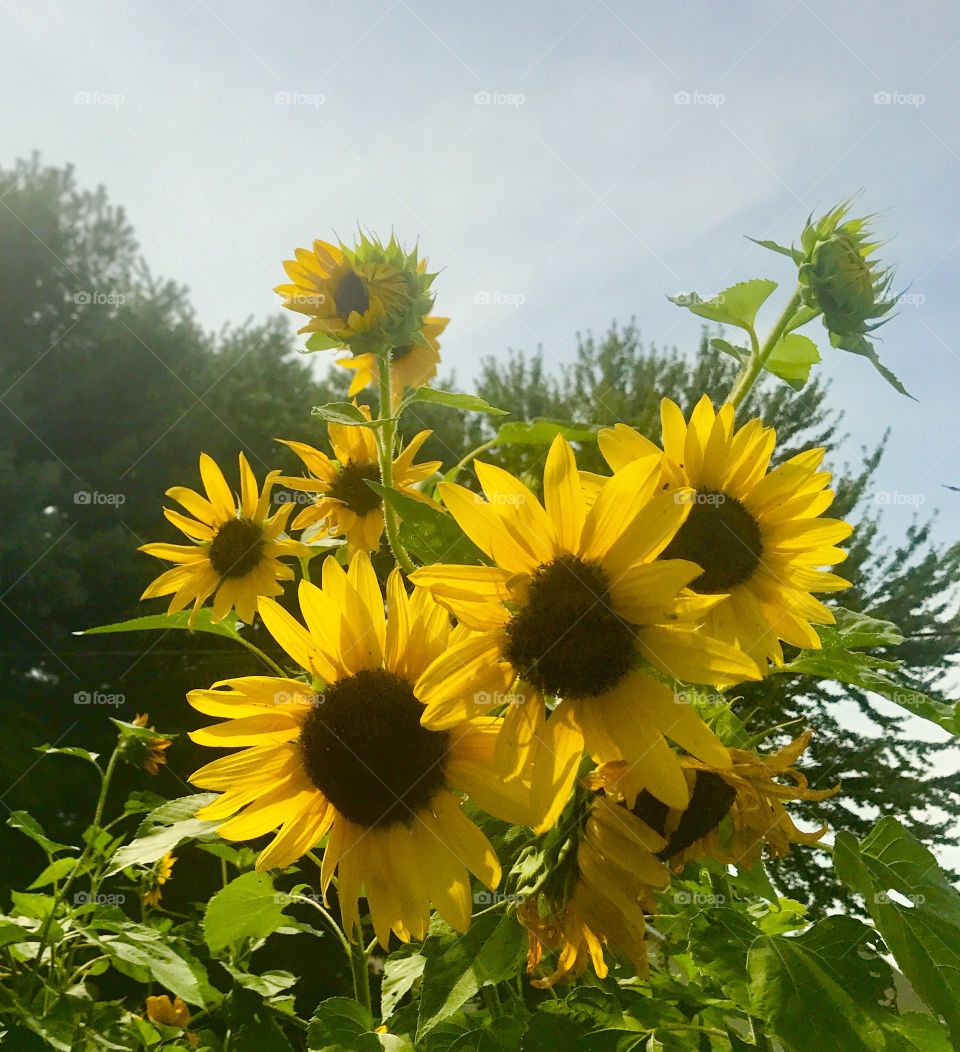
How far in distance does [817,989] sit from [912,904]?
9 cm

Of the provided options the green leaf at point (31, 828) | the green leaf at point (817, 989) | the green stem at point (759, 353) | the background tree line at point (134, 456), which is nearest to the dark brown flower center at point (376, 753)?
the green leaf at point (817, 989)

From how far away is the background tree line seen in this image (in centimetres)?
560

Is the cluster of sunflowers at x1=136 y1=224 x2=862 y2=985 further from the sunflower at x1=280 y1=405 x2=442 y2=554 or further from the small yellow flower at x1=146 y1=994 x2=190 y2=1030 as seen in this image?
the small yellow flower at x1=146 y1=994 x2=190 y2=1030

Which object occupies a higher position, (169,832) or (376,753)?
(376,753)

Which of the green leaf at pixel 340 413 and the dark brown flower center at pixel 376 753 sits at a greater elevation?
the green leaf at pixel 340 413

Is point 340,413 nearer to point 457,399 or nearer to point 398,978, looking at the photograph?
point 457,399

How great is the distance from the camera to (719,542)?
536 millimetres

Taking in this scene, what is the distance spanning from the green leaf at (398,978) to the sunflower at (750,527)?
0.34 metres

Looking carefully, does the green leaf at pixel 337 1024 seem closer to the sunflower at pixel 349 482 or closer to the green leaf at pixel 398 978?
the green leaf at pixel 398 978

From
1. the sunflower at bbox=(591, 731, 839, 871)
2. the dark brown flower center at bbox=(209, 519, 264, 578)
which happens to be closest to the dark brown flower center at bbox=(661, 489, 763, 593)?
the sunflower at bbox=(591, 731, 839, 871)

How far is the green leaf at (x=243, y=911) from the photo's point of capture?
0.73 m

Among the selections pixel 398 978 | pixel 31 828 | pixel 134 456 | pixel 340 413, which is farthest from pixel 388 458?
pixel 134 456

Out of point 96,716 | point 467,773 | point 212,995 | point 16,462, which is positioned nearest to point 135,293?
point 16,462

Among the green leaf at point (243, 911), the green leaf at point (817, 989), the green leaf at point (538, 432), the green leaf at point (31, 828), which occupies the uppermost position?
the green leaf at point (538, 432)
